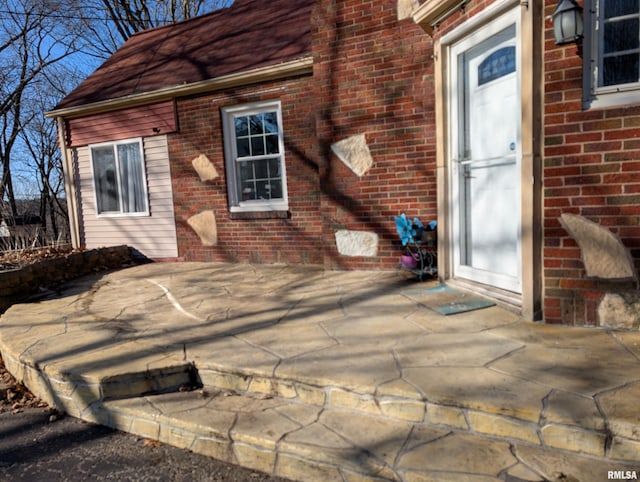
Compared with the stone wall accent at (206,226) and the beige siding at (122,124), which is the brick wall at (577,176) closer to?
the stone wall accent at (206,226)

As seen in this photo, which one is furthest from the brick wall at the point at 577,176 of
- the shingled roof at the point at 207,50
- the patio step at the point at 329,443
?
the shingled roof at the point at 207,50

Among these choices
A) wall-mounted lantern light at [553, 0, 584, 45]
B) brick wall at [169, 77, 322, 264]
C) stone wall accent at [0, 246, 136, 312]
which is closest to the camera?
wall-mounted lantern light at [553, 0, 584, 45]

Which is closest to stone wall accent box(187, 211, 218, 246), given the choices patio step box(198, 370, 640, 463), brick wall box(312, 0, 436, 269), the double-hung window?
the double-hung window

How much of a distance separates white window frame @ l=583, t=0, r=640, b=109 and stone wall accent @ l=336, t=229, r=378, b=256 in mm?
2740

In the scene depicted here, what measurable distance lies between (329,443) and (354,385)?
0.40 meters

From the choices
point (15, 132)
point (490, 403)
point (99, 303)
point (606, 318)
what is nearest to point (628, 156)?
point (606, 318)

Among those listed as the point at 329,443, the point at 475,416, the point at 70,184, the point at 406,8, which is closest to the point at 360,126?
the point at 406,8

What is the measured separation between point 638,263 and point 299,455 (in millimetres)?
2640

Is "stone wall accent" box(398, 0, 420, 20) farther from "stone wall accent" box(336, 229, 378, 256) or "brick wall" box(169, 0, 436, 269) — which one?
"stone wall accent" box(336, 229, 378, 256)

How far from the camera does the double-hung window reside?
313 inches

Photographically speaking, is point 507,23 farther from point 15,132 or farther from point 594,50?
point 15,132

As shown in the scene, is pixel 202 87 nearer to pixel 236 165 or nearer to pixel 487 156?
pixel 236 165

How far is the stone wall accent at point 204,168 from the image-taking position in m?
7.06

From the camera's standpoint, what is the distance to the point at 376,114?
5109 millimetres
